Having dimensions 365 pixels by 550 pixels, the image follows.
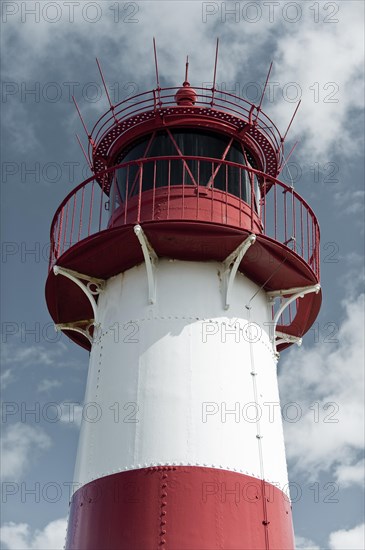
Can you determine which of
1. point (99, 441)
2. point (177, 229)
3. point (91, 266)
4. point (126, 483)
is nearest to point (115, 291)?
point (91, 266)

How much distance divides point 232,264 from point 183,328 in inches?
60.4

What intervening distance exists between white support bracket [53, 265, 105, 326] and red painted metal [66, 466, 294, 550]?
347 cm

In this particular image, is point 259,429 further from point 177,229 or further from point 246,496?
point 177,229

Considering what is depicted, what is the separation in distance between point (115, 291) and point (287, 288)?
3.18m

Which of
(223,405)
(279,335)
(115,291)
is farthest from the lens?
(279,335)

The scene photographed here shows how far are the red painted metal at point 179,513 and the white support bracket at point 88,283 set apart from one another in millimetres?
3467

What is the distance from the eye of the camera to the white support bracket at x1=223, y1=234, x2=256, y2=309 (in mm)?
13875

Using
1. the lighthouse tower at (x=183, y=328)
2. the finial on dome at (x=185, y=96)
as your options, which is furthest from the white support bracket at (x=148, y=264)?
the finial on dome at (x=185, y=96)

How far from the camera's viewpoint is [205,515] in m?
11.8

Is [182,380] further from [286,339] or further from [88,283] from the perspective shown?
[286,339]

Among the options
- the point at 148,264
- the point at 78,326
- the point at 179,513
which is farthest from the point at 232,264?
the point at 179,513

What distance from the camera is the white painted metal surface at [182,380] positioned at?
1252 cm

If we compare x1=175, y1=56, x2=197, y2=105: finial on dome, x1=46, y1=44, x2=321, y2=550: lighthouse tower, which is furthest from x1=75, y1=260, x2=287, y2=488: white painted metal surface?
x1=175, y1=56, x2=197, y2=105: finial on dome

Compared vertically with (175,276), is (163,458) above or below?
below
